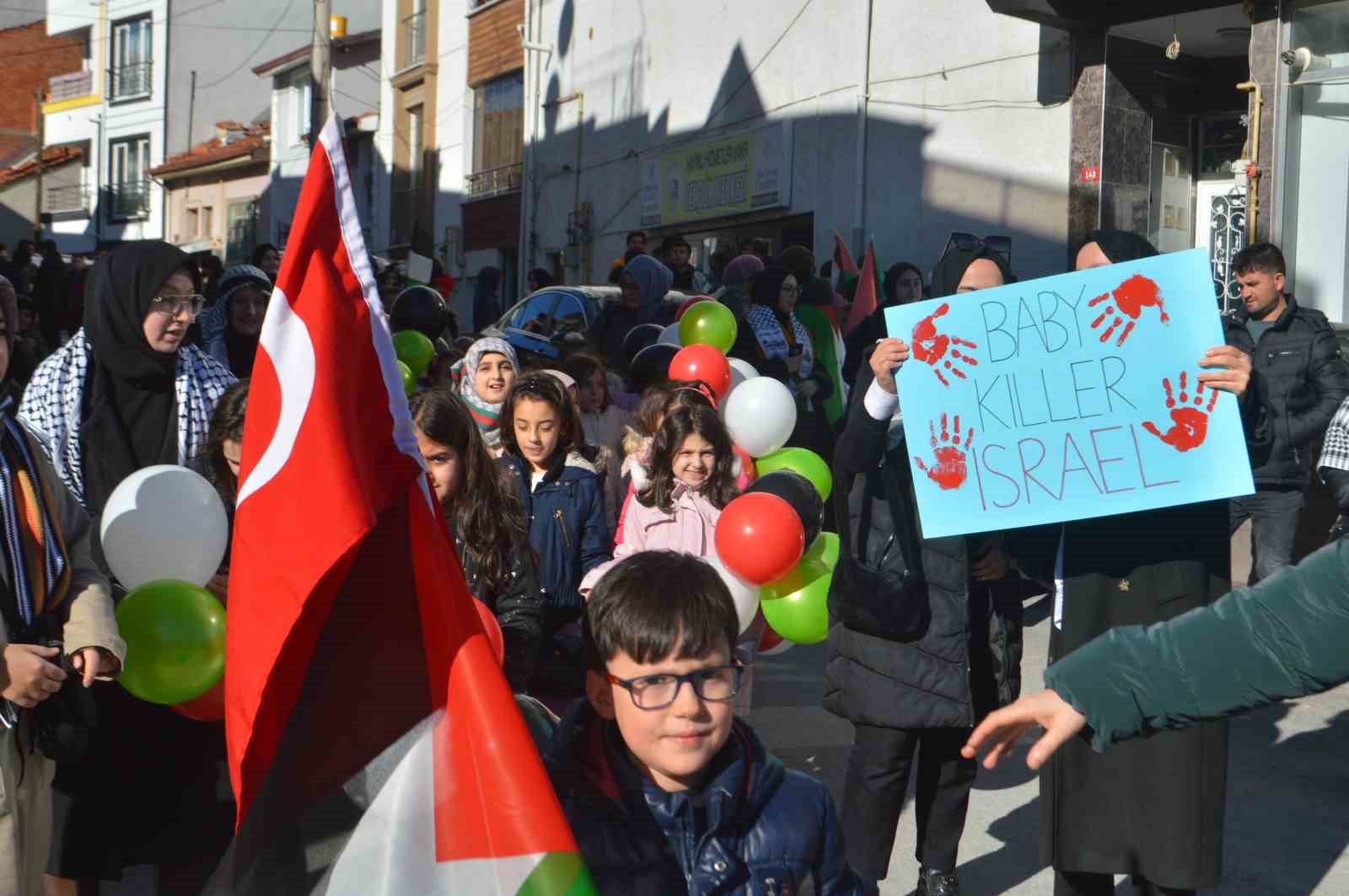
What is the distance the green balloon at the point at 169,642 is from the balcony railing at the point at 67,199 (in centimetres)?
5477

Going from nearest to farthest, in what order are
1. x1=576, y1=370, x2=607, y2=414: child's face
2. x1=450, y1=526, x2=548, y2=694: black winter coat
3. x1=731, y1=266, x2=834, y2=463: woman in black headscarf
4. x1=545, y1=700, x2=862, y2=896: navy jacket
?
x1=545, y1=700, x2=862, y2=896: navy jacket, x1=450, y1=526, x2=548, y2=694: black winter coat, x1=576, y1=370, x2=607, y2=414: child's face, x1=731, y1=266, x2=834, y2=463: woman in black headscarf

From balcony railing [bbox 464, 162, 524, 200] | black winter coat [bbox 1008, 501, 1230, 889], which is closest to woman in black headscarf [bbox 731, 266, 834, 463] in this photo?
black winter coat [bbox 1008, 501, 1230, 889]

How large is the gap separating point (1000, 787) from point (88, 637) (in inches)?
160

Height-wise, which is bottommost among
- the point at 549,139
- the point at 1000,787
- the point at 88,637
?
the point at 1000,787

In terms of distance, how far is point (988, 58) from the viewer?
14266mm

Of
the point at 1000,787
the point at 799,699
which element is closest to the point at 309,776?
the point at 1000,787

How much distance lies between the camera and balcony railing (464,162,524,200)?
89.8 ft

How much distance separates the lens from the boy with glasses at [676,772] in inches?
97.4

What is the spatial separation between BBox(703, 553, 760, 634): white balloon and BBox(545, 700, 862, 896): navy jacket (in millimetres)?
2562

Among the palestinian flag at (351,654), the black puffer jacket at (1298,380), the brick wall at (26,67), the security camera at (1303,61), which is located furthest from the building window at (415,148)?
the brick wall at (26,67)

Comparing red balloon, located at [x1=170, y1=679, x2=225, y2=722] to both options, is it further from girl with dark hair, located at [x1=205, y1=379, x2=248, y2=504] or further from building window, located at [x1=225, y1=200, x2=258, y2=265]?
building window, located at [x1=225, y1=200, x2=258, y2=265]

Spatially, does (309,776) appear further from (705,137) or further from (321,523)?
(705,137)

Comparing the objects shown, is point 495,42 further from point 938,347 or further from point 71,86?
point 71,86

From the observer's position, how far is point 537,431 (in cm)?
516
